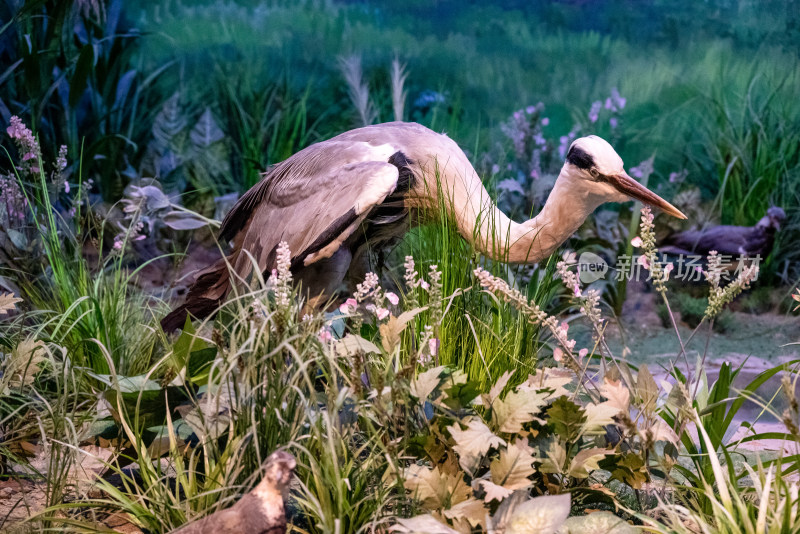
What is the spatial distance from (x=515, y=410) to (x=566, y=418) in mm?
89

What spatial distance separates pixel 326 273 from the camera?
1.94m

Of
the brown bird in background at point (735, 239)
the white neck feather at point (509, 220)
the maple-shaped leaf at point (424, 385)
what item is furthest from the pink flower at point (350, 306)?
the brown bird in background at point (735, 239)

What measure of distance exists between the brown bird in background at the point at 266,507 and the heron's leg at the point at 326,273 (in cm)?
81

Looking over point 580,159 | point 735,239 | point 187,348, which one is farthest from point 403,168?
point 735,239

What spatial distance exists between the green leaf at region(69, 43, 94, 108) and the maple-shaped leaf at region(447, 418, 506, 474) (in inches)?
92.2

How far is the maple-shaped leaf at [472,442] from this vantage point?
1250 mm

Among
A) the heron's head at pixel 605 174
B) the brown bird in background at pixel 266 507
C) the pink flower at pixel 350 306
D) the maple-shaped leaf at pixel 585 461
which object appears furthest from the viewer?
the heron's head at pixel 605 174

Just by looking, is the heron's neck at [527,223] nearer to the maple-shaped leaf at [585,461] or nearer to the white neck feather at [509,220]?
the white neck feather at [509,220]

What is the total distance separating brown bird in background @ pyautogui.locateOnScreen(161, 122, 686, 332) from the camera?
1.79m

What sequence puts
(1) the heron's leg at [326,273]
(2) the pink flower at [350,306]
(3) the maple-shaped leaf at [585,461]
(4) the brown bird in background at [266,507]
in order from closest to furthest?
(4) the brown bird in background at [266,507] → (3) the maple-shaped leaf at [585,461] → (2) the pink flower at [350,306] → (1) the heron's leg at [326,273]

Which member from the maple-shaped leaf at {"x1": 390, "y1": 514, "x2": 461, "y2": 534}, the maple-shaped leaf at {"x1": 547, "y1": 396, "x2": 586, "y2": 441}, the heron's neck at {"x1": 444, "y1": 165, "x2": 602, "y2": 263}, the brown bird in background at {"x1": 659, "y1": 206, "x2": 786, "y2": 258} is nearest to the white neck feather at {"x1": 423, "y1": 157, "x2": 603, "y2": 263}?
the heron's neck at {"x1": 444, "y1": 165, "x2": 602, "y2": 263}

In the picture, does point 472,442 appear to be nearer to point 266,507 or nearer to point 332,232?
point 266,507

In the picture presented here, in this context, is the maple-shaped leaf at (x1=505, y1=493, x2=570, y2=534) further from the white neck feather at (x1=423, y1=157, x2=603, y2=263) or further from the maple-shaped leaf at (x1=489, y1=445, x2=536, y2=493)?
the white neck feather at (x1=423, y1=157, x2=603, y2=263)

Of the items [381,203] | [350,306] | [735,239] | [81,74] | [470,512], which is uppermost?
[81,74]
